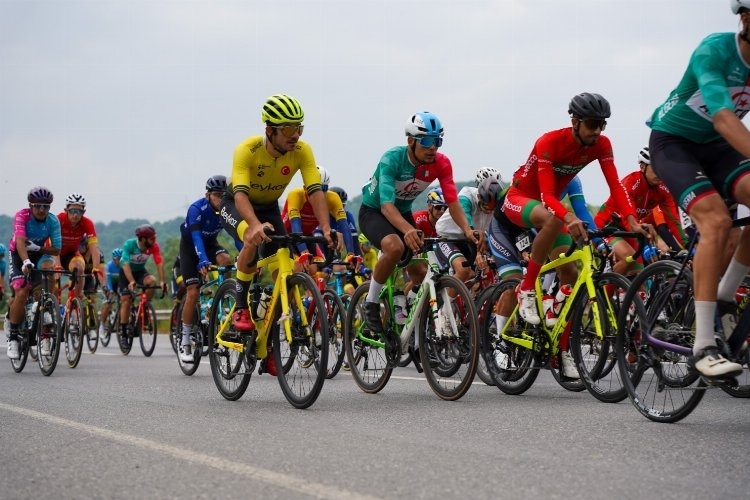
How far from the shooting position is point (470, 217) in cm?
1216

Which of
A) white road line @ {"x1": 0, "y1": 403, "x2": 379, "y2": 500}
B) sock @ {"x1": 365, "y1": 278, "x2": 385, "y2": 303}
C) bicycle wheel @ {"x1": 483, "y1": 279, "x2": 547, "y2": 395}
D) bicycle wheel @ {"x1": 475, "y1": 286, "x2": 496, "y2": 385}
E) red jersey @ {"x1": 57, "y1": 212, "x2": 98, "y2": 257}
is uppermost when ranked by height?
red jersey @ {"x1": 57, "y1": 212, "x2": 98, "y2": 257}

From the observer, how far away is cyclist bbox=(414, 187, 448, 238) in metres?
13.2

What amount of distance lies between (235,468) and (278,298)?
3347 mm

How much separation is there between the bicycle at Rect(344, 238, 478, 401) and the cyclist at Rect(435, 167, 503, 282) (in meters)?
2.20

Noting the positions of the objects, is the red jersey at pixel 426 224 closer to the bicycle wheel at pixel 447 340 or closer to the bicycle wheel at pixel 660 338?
the bicycle wheel at pixel 447 340

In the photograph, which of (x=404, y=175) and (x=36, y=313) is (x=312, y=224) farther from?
(x=404, y=175)

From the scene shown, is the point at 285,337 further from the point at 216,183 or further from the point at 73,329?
the point at 73,329

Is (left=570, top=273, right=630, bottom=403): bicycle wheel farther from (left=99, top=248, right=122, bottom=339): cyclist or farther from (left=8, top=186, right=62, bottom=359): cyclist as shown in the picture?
(left=99, top=248, right=122, bottom=339): cyclist

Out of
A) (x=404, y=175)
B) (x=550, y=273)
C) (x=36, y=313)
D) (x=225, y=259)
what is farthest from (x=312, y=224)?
(x=550, y=273)

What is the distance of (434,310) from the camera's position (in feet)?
27.9

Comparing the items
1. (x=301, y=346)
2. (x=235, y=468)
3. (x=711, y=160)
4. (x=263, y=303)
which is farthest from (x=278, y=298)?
(x=711, y=160)

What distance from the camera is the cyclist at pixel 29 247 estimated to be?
13.2m

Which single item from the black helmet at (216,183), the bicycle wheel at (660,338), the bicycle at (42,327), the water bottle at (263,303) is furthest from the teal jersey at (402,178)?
the bicycle at (42,327)

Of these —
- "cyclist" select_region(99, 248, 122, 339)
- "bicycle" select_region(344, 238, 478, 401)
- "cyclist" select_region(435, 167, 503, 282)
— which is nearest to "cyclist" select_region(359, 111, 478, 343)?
"bicycle" select_region(344, 238, 478, 401)
